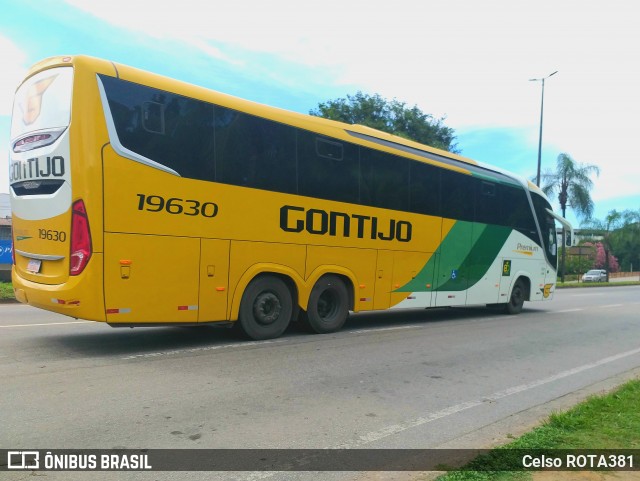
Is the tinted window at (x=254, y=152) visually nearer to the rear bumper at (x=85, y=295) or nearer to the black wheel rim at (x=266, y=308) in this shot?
the black wheel rim at (x=266, y=308)

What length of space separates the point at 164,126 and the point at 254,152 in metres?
1.52

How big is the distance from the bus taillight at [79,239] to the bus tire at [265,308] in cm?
243

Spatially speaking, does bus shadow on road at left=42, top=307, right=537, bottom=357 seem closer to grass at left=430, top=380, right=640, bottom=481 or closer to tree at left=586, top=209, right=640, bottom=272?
grass at left=430, top=380, right=640, bottom=481

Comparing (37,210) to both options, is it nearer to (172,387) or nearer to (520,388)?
(172,387)

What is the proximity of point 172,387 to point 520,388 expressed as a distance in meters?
4.15

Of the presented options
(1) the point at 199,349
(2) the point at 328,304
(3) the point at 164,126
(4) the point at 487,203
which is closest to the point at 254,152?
(3) the point at 164,126

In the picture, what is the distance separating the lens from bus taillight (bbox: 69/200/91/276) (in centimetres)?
645

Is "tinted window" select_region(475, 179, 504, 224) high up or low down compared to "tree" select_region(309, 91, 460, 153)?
down

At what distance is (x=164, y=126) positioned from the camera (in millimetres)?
7059

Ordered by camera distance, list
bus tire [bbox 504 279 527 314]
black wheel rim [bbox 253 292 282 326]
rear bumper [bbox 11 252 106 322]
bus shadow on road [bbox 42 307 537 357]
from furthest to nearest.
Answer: bus tire [bbox 504 279 527 314] → black wheel rim [bbox 253 292 282 326] → bus shadow on road [bbox 42 307 537 357] → rear bumper [bbox 11 252 106 322]

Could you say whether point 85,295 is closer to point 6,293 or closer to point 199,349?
point 199,349

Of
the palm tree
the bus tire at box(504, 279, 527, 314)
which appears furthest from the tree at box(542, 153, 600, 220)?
the bus tire at box(504, 279, 527, 314)

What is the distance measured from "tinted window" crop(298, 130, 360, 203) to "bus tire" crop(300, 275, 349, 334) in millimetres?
1534

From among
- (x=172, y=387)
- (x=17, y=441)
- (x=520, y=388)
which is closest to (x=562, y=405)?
(x=520, y=388)
